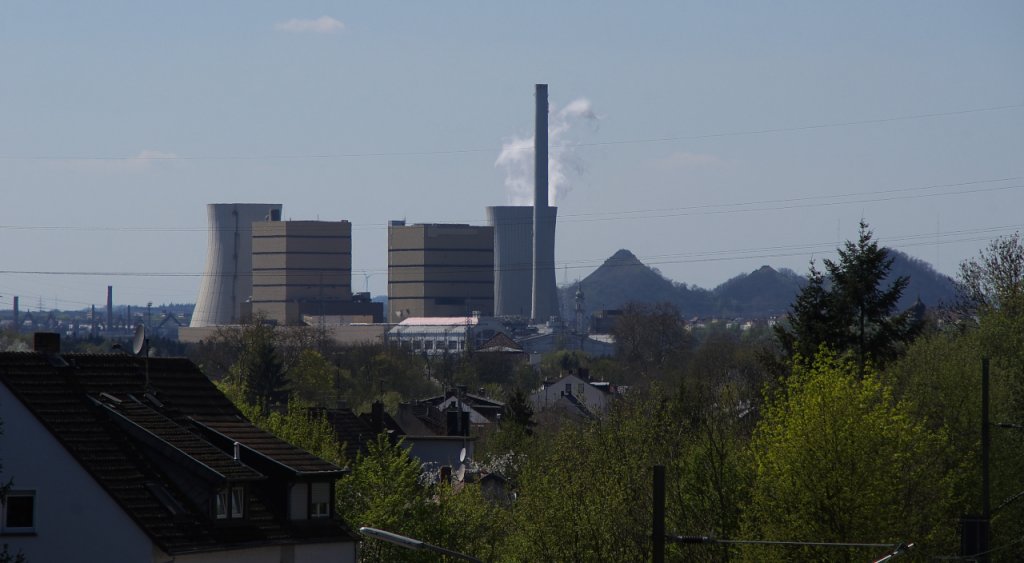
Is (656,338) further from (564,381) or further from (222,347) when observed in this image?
(222,347)

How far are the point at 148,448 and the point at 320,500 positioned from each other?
12.0ft

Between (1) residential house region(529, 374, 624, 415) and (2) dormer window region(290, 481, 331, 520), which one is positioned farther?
(1) residential house region(529, 374, 624, 415)

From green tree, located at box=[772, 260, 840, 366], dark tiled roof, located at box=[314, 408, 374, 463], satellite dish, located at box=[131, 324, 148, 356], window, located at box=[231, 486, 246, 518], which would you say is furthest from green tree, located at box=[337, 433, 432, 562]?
green tree, located at box=[772, 260, 840, 366]

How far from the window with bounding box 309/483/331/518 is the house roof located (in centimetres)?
27

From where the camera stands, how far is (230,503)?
92.3 feet

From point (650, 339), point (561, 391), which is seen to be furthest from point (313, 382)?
point (650, 339)

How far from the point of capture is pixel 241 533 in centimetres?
2812

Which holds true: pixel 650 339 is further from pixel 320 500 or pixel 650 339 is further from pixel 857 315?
pixel 320 500

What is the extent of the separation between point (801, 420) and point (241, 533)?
10.7 metres

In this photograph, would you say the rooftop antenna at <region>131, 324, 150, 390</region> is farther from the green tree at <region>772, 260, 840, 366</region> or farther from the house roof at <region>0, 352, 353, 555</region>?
the green tree at <region>772, 260, 840, 366</region>

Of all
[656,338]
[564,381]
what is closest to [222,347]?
[564,381]

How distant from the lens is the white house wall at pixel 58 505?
2619 cm

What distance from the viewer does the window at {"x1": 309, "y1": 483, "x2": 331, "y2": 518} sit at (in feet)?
98.9

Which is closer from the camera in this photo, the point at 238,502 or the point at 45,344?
the point at 238,502
